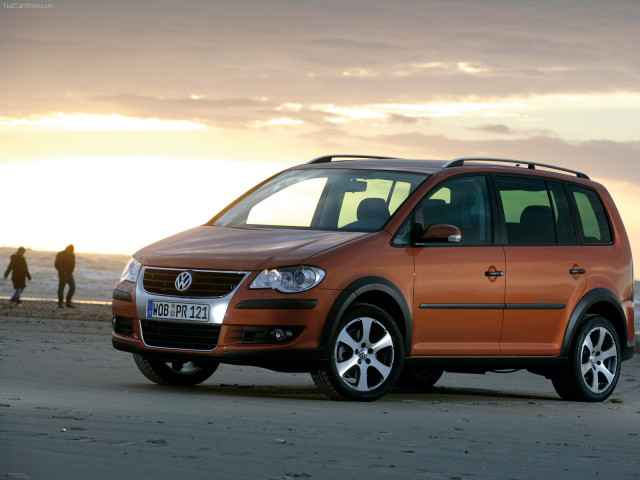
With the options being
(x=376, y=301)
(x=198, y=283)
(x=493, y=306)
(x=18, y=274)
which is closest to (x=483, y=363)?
(x=493, y=306)

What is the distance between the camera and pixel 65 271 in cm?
2980

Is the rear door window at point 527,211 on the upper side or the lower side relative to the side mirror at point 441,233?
upper

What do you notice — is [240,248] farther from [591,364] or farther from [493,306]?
[591,364]

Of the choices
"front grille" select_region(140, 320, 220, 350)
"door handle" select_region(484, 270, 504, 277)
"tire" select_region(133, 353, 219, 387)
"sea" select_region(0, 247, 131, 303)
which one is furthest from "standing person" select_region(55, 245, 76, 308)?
"door handle" select_region(484, 270, 504, 277)

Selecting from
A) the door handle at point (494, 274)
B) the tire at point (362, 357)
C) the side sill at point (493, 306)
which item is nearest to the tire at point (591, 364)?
the side sill at point (493, 306)

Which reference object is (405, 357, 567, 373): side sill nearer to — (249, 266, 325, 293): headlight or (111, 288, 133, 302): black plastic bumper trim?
(249, 266, 325, 293): headlight

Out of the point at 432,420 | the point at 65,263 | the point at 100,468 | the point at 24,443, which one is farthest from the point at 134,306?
the point at 65,263

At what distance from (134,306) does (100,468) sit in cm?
409

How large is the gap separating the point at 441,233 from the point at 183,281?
2046mm

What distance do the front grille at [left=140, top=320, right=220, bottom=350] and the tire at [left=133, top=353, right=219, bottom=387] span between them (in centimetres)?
81

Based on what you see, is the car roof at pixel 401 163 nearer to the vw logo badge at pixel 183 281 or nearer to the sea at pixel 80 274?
the vw logo badge at pixel 183 281

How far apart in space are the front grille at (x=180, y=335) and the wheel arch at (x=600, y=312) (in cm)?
349

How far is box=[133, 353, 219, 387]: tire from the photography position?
10.4 m

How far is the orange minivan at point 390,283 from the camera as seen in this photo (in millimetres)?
9047
